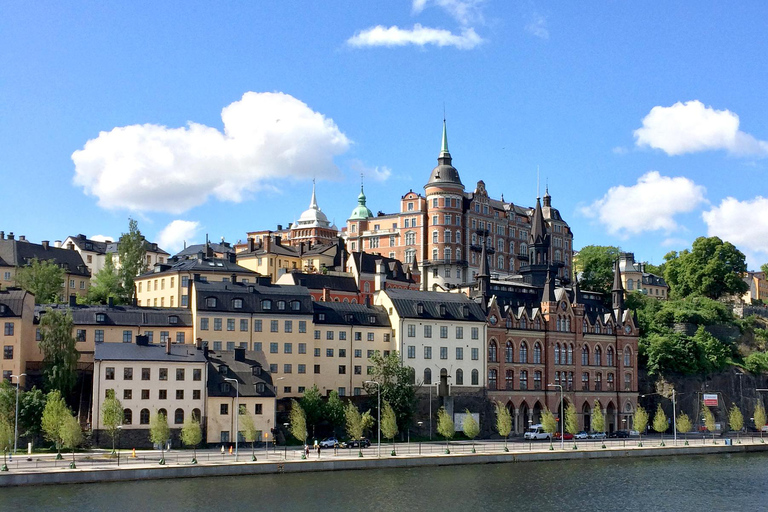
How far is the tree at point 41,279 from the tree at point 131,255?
30.3ft

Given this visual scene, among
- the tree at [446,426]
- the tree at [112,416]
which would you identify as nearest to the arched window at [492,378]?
the tree at [446,426]

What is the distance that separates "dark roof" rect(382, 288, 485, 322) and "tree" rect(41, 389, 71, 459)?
136 ft

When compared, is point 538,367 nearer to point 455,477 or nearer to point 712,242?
point 455,477

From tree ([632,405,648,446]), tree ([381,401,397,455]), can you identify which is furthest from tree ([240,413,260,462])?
tree ([632,405,648,446])

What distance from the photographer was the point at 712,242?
168000mm

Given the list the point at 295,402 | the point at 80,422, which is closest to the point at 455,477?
the point at 295,402

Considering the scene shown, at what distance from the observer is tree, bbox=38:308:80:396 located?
316 feet

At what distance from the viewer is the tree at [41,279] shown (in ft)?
437

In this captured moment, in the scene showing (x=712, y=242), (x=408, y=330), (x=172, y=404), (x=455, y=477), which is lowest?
(x=455, y=477)

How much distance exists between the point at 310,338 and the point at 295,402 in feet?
39.8

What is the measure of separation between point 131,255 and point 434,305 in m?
48.8

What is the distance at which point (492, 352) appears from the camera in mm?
124562

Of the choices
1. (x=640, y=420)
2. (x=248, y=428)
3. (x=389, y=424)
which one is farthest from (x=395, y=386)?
(x=640, y=420)

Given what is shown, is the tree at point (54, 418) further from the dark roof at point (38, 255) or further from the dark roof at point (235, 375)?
the dark roof at point (38, 255)
